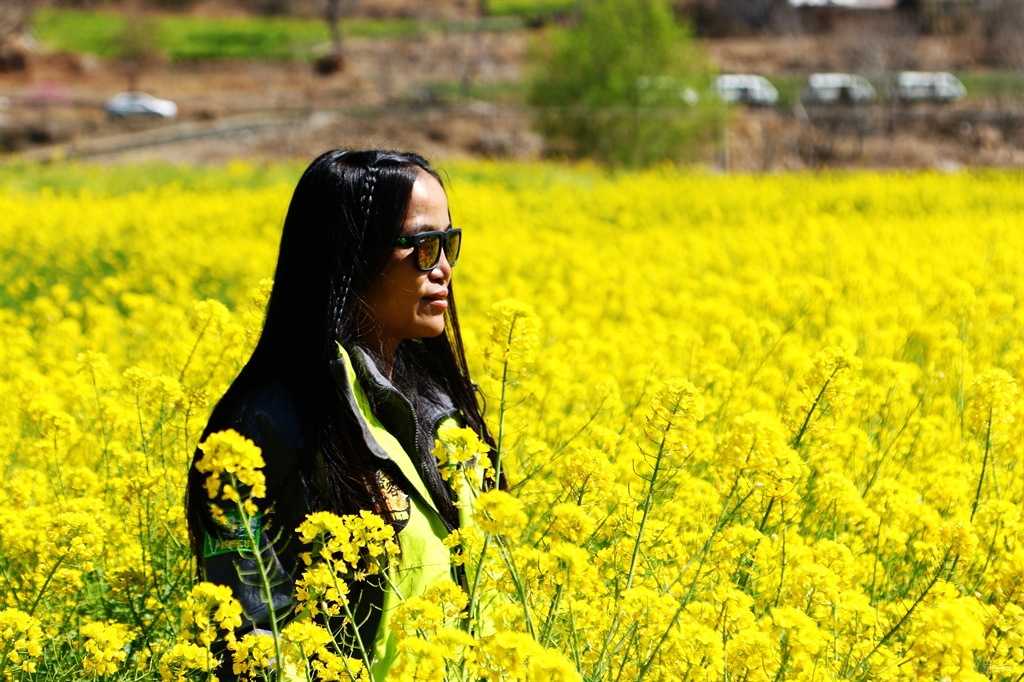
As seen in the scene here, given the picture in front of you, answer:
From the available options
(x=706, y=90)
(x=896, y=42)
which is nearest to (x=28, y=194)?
(x=706, y=90)

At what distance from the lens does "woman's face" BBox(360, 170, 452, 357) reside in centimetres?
257

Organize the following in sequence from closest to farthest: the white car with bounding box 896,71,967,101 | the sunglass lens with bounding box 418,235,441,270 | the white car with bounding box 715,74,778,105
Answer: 1. the sunglass lens with bounding box 418,235,441,270
2. the white car with bounding box 896,71,967,101
3. the white car with bounding box 715,74,778,105

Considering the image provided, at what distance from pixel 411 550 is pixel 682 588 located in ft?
1.98

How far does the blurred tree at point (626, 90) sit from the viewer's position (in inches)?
917

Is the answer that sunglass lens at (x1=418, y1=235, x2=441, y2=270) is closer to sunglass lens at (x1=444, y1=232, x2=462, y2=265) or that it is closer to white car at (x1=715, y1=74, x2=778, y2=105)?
sunglass lens at (x1=444, y1=232, x2=462, y2=265)

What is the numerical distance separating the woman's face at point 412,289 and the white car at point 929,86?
33.1 metres

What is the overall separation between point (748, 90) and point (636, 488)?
33330mm

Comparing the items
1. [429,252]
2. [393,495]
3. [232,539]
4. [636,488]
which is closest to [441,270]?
[429,252]

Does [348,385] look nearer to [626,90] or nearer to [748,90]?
[626,90]

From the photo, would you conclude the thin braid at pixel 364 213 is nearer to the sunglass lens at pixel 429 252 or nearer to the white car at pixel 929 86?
the sunglass lens at pixel 429 252

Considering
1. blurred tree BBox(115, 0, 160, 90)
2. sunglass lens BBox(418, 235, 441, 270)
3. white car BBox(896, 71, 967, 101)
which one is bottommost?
white car BBox(896, 71, 967, 101)

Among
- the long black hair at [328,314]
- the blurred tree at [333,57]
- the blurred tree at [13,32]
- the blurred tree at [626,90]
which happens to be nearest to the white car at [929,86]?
the blurred tree at [626,90]

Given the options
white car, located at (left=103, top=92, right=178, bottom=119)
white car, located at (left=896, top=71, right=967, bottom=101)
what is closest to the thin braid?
white car, located at (left=896, top=71, right=967, bottom=101)

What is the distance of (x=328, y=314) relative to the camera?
2.46 metres
